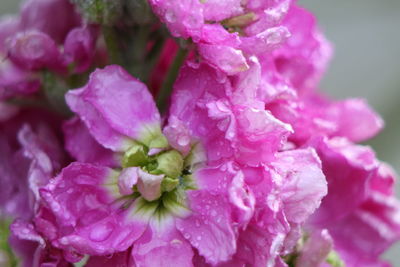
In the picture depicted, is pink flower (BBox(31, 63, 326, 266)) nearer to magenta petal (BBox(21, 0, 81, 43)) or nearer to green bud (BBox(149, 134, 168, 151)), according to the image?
green bud (BBox(149, 134, 168, 151))

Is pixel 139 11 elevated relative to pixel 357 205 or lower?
elevated

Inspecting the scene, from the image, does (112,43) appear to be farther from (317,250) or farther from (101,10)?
(317,250)

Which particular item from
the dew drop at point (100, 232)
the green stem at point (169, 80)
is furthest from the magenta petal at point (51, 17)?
the dew drop at point (100, 232)

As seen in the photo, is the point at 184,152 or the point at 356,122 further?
the point at 356,122

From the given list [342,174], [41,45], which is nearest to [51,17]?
[41,45]

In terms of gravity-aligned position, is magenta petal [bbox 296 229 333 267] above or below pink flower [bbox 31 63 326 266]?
below

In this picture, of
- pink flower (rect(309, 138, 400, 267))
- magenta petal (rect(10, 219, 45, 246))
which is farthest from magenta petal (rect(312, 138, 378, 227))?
magenta petal (rect(10, 219, 45, 246))
